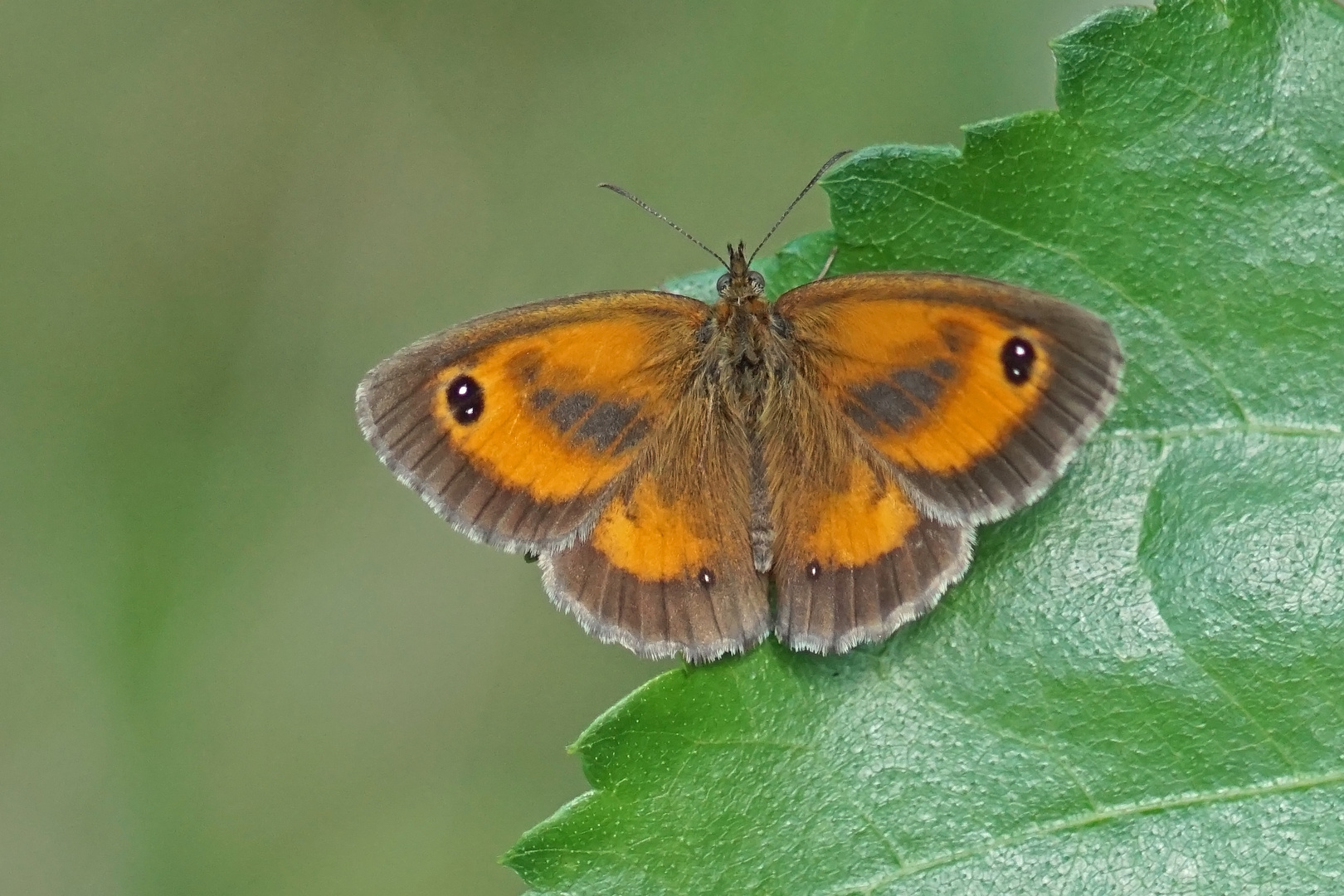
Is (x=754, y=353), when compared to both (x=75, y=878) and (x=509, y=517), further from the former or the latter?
(x=75, y=878)

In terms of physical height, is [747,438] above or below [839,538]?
above

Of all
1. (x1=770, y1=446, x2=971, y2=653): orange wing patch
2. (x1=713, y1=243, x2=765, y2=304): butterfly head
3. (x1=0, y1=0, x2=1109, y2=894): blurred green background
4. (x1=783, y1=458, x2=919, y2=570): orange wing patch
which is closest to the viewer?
(x1=770, y1=446, x2=971, y2=653): orange wing patch

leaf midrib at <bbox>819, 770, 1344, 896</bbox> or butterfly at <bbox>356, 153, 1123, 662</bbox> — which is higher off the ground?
butterfly at <bbox>356, 153, 1123, 662</bbox>

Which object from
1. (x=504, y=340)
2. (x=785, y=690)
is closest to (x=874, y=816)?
(x=785, y=690)

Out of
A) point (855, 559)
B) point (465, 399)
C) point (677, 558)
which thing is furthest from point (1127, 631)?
point (465, 399)

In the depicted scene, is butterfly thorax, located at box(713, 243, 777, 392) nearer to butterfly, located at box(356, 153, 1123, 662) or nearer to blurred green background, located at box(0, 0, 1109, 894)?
butterfly, located at box(356, 153, 1123, 662)

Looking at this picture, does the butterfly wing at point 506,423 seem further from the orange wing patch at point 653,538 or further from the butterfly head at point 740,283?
the butterfly head at point 740,283

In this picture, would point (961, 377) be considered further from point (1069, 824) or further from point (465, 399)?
point (465, 399)

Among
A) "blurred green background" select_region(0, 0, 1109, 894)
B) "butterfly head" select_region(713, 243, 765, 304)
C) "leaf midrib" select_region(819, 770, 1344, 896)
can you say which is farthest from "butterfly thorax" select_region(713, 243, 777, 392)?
"blurred green background" select_region(0, 0, 1109, 894)
